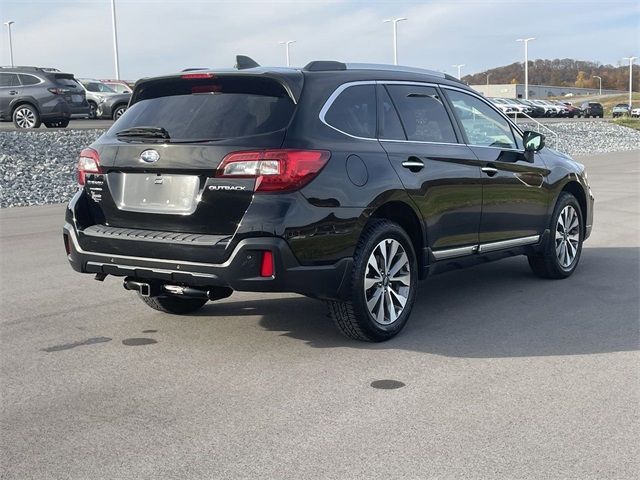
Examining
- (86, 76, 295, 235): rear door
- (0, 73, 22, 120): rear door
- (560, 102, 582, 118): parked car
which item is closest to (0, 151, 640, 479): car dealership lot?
(86, 76, 295, 235): rear door

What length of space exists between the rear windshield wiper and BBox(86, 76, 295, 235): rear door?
0.02 meters

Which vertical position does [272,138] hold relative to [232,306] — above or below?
above

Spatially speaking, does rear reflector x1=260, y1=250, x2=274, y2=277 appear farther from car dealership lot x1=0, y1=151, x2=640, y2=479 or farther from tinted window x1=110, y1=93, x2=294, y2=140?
tinted window x1=110, y1=93, x2=294, y2=140

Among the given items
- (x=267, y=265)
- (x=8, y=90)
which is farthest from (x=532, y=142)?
(x=8, y=90)

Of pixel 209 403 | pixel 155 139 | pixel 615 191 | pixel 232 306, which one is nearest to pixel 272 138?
pixel 155 139

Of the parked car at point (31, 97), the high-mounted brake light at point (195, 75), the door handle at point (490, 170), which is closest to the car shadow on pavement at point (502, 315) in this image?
the door handle at point (490, 170)

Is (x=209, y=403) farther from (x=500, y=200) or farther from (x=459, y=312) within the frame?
(x=500, y=200)

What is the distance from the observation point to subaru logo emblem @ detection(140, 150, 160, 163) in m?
5.53

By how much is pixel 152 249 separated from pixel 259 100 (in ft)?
3.78

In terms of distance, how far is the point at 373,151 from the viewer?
5.86 m

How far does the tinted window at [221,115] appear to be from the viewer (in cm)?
545

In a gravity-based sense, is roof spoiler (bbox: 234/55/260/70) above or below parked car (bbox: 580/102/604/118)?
above

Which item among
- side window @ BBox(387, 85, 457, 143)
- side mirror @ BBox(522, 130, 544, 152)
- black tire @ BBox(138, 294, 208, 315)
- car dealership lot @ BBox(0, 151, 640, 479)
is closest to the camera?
car dealership lot @ BBox(0, 151, 640, 479)

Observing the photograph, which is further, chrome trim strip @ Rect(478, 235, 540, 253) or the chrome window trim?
chrome trim strip @ Rect(478, 235, 540, 253)
